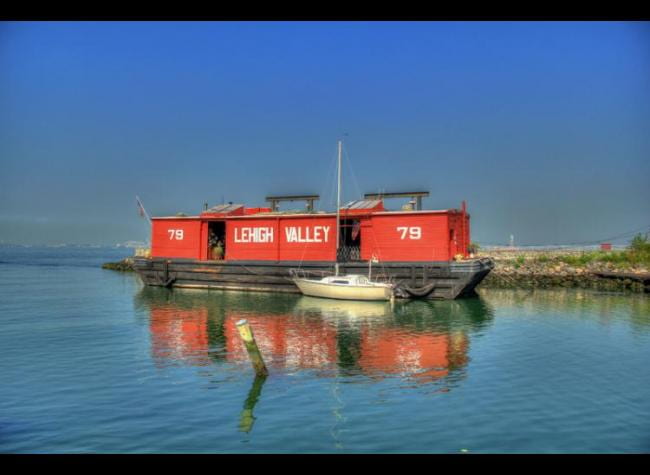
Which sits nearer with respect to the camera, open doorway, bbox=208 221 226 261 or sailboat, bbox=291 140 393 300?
sailboat, bbox=291 140 393 300

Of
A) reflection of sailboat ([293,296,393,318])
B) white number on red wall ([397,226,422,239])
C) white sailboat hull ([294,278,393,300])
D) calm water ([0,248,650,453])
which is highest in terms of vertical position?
white number on red wall ([397,226,422,239])

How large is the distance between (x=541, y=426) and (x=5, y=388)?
1341 centimetres

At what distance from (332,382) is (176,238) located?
96.8 feet

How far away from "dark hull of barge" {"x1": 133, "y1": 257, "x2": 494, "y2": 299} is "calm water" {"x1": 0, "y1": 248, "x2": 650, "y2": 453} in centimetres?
383

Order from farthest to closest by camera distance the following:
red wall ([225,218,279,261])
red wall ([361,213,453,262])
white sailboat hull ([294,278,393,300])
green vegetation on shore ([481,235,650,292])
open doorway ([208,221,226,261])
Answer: open doorway ([208,221,226,261]) < green vegetation on shore ([481,235,650,292]) < red wall ([225,218,279,261]) < red wall ([361,213,453,262]) < white sailboat hull ([294,278,393,300])

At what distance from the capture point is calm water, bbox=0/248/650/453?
10.5 m

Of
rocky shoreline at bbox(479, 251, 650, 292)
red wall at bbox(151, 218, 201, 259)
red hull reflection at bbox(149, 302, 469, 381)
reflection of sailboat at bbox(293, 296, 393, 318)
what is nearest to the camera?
red hull reflection at bbox(149, 302, 469, 381)

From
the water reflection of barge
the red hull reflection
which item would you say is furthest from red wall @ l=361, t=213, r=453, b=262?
the red hull reflection

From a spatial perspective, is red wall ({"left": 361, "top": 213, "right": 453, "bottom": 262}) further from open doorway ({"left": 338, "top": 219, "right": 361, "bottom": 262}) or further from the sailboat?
the sailboat

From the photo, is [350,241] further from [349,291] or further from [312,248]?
[349,291]

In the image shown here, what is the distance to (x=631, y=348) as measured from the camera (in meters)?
18.9
